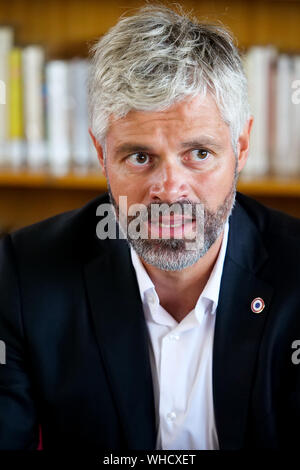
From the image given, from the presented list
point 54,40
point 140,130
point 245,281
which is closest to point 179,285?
point 245,281

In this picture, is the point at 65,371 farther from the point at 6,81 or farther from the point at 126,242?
the point at 6,81

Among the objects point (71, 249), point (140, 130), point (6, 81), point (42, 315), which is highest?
point (6, 81)

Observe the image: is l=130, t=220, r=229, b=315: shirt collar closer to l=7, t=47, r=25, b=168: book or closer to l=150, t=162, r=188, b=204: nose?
l=150, t=162, r=188, b=204: nose

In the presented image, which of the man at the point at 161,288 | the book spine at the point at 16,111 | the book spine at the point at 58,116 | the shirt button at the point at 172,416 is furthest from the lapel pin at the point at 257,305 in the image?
the book spine at the point at 16,111

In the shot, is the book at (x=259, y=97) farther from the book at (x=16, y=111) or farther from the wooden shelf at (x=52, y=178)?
the book at (x=16, y=111)

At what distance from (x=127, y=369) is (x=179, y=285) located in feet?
0.62

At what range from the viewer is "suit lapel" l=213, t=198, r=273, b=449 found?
1160mm

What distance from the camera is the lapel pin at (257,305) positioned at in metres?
1.19

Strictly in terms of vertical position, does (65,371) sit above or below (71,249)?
below

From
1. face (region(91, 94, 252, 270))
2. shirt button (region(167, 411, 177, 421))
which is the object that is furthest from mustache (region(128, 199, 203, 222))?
shirt button (region(167, 411, 177, 421))

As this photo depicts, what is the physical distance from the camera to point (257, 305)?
119cm

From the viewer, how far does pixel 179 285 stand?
1.26 metres

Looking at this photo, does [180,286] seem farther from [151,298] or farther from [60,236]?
[60,236]
